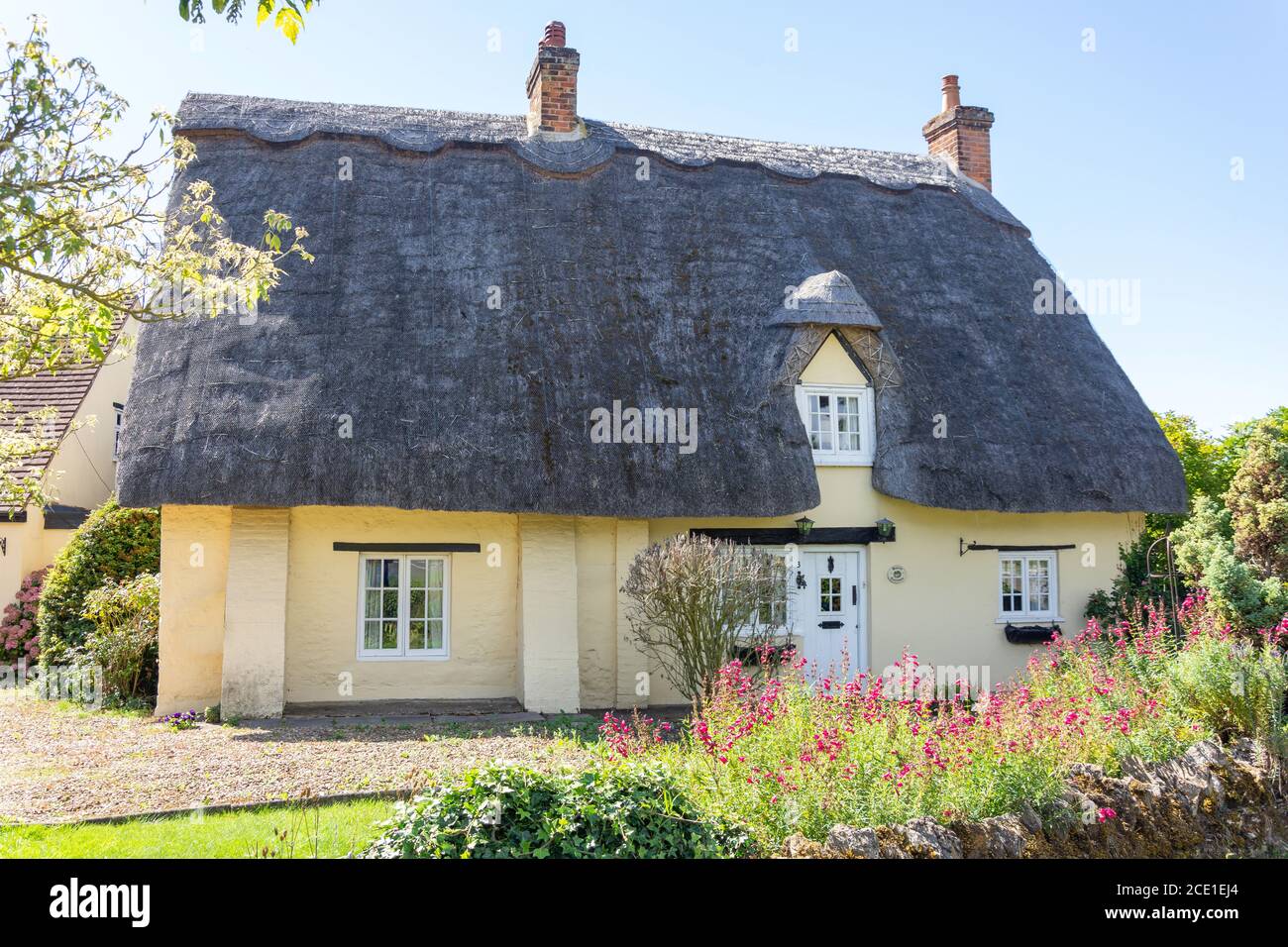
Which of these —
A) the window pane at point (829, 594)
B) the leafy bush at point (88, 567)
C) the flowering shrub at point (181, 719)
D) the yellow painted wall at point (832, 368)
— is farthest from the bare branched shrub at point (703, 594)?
the leafy bush at point (88, 567)

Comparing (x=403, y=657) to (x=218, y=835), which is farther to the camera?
(x=403, y=657)

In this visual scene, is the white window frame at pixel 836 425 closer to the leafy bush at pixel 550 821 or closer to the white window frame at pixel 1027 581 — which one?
the white window frame at pixel 1027 581

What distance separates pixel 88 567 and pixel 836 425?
392 inches

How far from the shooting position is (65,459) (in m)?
16.1

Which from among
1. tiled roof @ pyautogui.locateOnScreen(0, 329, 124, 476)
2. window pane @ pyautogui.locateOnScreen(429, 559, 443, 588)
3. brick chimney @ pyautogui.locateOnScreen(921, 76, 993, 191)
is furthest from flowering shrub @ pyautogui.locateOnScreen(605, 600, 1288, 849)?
tiled roof @ pyautogui.locateOnScreen(0, 329, 124, 476)

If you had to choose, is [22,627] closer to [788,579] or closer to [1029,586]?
[788,579]

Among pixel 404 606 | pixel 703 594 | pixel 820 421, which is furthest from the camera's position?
pixel 820 421

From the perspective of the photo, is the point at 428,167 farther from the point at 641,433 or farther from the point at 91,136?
the point at 91,136

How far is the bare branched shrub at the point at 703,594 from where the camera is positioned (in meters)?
10.1

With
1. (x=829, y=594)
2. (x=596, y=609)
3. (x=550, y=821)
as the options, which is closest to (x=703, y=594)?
(x=596, y=609)

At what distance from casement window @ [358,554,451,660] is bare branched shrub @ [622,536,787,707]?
2539mm

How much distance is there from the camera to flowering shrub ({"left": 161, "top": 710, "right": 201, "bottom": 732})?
10312 millimetres

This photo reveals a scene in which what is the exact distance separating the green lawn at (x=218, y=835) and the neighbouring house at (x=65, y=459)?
940 centimetres
